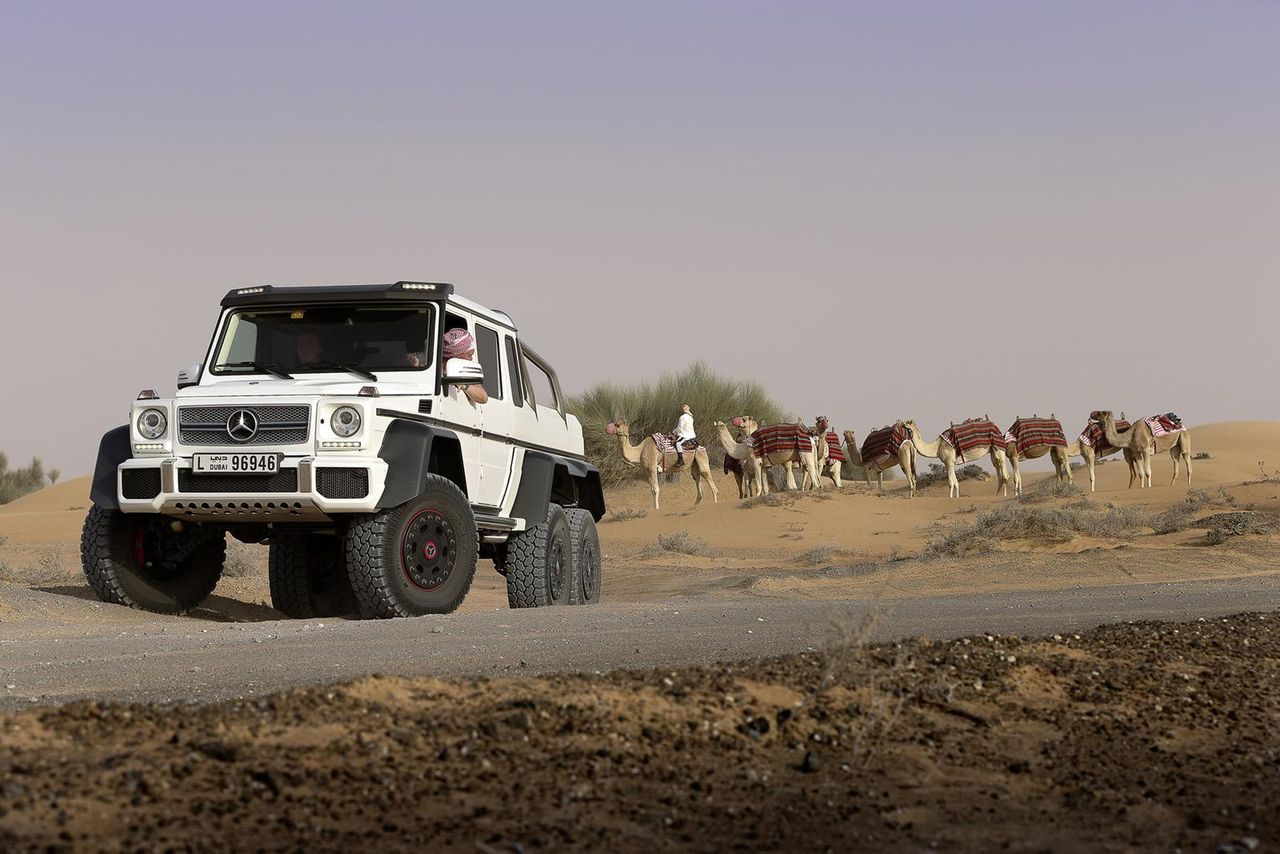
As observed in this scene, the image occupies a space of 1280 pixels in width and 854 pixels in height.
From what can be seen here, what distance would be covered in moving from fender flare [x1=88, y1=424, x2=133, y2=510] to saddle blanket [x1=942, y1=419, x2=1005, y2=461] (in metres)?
26.7

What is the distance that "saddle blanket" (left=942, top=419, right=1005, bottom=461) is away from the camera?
1384 inches

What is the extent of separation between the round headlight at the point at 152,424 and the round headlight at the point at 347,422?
1.41m

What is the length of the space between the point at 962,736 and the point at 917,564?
49.4 feet

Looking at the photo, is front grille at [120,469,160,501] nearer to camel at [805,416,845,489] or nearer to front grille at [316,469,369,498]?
front grille at [316,469,369,498]

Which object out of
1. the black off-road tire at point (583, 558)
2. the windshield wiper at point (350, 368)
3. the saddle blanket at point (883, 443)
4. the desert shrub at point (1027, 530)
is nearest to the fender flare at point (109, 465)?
the windshield wiper at point (350, 368)

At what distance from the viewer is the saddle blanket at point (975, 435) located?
35147mm

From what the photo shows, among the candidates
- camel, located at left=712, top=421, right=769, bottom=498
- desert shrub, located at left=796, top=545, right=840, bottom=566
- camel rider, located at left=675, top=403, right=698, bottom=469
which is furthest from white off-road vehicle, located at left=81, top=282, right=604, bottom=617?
camel, located at left=712, top=421, right=769, bottom=498

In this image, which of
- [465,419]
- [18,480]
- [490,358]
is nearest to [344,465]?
[465,419]

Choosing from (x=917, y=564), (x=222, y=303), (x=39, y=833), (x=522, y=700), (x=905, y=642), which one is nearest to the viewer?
(x=39, y=833)

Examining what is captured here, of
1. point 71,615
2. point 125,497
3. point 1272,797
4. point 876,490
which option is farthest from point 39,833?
point 876,490

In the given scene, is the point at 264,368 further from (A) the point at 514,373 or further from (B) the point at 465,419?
(A) the point at 514,373

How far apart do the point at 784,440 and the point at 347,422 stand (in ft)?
83.6

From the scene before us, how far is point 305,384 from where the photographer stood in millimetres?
11312

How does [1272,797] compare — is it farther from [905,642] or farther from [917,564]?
[917,564]
